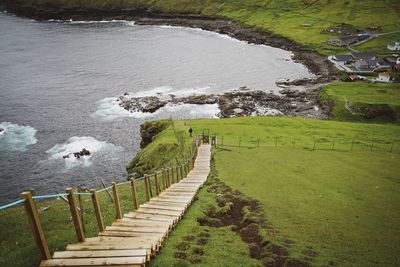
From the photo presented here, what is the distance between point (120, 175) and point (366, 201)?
152ft

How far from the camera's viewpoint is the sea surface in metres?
66.1

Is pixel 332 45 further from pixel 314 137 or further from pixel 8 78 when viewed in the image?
pixel 8 78

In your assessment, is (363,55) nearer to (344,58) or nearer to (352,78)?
(344,58)


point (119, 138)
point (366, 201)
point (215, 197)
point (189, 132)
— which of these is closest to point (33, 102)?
point (119, 138)

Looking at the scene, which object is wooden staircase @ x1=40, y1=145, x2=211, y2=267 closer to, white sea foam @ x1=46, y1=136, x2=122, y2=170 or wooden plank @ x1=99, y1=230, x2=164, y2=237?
wooden plank @ x1=99, y1=230, x2=164, y2=237

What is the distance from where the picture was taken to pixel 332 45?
144m

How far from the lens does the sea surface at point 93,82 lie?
66.1 meters

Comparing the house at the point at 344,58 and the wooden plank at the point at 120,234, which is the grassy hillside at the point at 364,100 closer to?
the house at the point at 344,58

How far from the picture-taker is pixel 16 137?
7525cm

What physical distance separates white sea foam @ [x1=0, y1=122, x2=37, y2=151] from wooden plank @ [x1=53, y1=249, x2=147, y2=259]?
6954 centimetres

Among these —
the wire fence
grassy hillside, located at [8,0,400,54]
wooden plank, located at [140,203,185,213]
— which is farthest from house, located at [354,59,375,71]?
wooden plank, located at [140,203,185,213]

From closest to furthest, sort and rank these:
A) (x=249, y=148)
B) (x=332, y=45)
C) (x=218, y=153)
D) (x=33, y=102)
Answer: (x=218, y=153) → (x=249, y=148) → (x=33, y=102) → (x=332, y=45)

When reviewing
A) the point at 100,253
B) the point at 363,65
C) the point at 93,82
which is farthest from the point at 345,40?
the point at 100,253

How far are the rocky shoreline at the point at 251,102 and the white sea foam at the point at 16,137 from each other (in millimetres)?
26662
